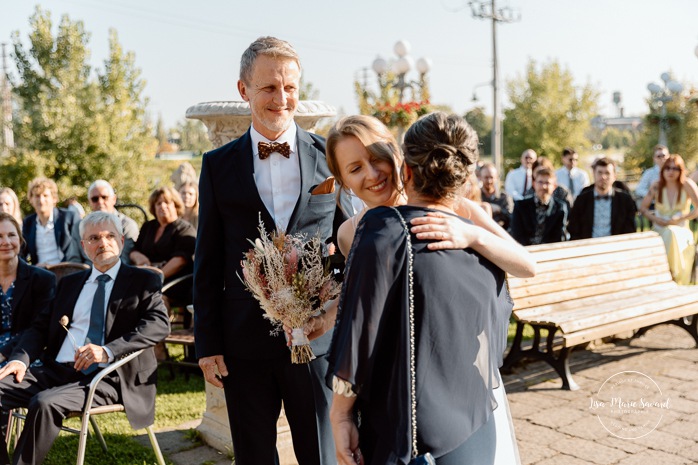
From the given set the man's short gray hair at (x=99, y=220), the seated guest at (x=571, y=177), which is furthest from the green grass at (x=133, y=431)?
the seated guest at (x=571, y=177)

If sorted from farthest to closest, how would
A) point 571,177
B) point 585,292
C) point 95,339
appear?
point 571,177 → point 585,292 → point 95,339

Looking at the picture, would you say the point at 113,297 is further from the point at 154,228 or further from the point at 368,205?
the point at 154,228

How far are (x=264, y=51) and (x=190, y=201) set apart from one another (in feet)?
17.0

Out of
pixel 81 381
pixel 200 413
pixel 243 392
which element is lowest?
pixel 200 413

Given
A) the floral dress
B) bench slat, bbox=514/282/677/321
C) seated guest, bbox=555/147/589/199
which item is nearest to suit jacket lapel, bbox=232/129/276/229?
the floral dress

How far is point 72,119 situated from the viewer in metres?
16.7

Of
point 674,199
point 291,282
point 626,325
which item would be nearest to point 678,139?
point 674,199

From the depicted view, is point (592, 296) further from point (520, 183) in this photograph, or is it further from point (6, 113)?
point (6, 113)

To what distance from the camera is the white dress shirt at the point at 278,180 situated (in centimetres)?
267

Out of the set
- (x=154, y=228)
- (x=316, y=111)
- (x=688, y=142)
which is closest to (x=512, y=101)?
(x=688, y=142)

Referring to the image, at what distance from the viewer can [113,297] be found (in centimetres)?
404

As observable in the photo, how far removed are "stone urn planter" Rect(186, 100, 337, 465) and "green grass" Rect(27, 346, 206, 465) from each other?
0.72ft

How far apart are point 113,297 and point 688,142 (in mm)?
31386

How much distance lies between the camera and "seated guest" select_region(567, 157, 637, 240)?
8070 millimetres
